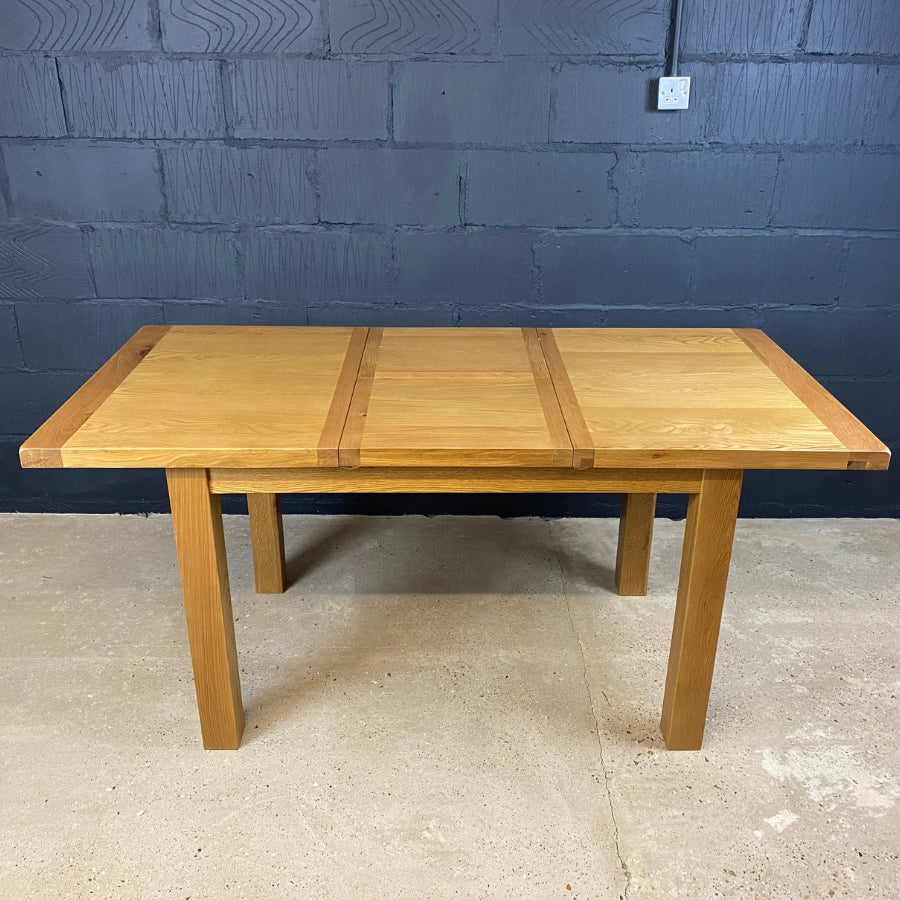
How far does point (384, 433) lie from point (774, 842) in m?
1.09

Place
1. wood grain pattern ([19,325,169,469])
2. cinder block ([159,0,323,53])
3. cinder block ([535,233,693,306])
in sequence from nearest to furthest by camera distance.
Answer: wood grain pattern ([19,325,169,469]), cinder block ([159,0,323,53]), cinder block ([535,233,693,306])

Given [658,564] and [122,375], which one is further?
[658,564]

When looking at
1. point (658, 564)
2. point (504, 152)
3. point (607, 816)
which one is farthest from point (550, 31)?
point (607, 816)

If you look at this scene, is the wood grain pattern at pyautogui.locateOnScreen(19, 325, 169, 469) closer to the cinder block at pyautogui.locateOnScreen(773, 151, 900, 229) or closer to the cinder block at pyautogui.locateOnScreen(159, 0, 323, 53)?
the cinder block at pyautogui.locateOnScreen(159, 0, 323, 53)

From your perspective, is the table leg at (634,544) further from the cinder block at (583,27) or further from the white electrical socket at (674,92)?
the cinder block at (583,27)

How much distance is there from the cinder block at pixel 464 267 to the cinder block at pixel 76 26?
91cm

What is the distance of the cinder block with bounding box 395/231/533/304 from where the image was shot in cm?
248

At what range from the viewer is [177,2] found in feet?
7.34

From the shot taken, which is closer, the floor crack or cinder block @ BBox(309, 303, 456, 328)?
the floor crack

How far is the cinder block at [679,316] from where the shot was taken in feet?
8.42

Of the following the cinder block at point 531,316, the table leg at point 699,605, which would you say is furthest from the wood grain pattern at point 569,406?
the cinder block at point 531,316

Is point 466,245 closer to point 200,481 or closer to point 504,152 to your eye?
point 504,152

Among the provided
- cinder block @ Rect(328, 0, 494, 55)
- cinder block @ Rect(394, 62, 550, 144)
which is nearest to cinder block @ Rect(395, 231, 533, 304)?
cinder block @ Rect(394, 62, 550, 144)

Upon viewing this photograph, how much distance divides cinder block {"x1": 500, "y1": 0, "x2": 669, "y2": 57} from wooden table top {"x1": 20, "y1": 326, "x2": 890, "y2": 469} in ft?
2.61
